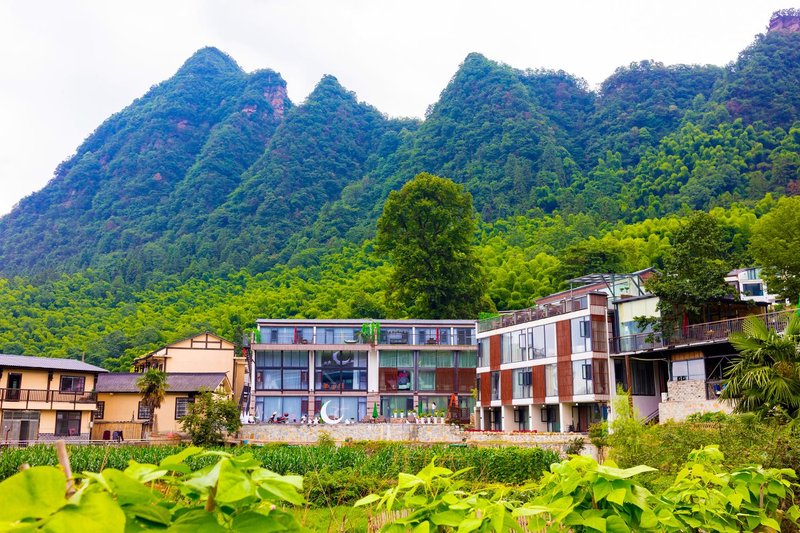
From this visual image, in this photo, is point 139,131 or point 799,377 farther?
point 139,131

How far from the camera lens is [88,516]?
1.82 meters

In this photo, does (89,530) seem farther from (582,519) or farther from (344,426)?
(344,426)

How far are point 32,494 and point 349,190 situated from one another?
4797 inches

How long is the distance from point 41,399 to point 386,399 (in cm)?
2249

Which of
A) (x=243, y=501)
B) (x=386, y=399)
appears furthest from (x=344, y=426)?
(x=243, y=501)

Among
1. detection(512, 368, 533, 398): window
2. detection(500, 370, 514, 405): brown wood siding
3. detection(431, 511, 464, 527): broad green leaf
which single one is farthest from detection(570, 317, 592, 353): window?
detection(431, 511, 464, 527): broad green leaf

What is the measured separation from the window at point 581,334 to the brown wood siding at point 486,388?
8548 millimetres

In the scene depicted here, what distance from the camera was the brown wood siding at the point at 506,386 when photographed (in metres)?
46.0

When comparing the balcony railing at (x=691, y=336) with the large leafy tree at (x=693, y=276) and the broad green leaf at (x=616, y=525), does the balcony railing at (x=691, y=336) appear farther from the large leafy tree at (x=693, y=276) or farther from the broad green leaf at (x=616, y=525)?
the broad green leaf at (x=616, y=525)

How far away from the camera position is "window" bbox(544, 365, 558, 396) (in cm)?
4216

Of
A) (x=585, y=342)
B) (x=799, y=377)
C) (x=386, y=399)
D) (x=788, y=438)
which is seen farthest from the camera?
(x=386, y=399)

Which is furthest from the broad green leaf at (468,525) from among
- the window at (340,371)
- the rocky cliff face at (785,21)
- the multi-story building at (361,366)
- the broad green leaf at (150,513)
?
the rocky cliff face at (785,21)

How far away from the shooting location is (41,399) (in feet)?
137

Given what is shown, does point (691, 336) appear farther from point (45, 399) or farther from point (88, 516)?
point (88, 516)
